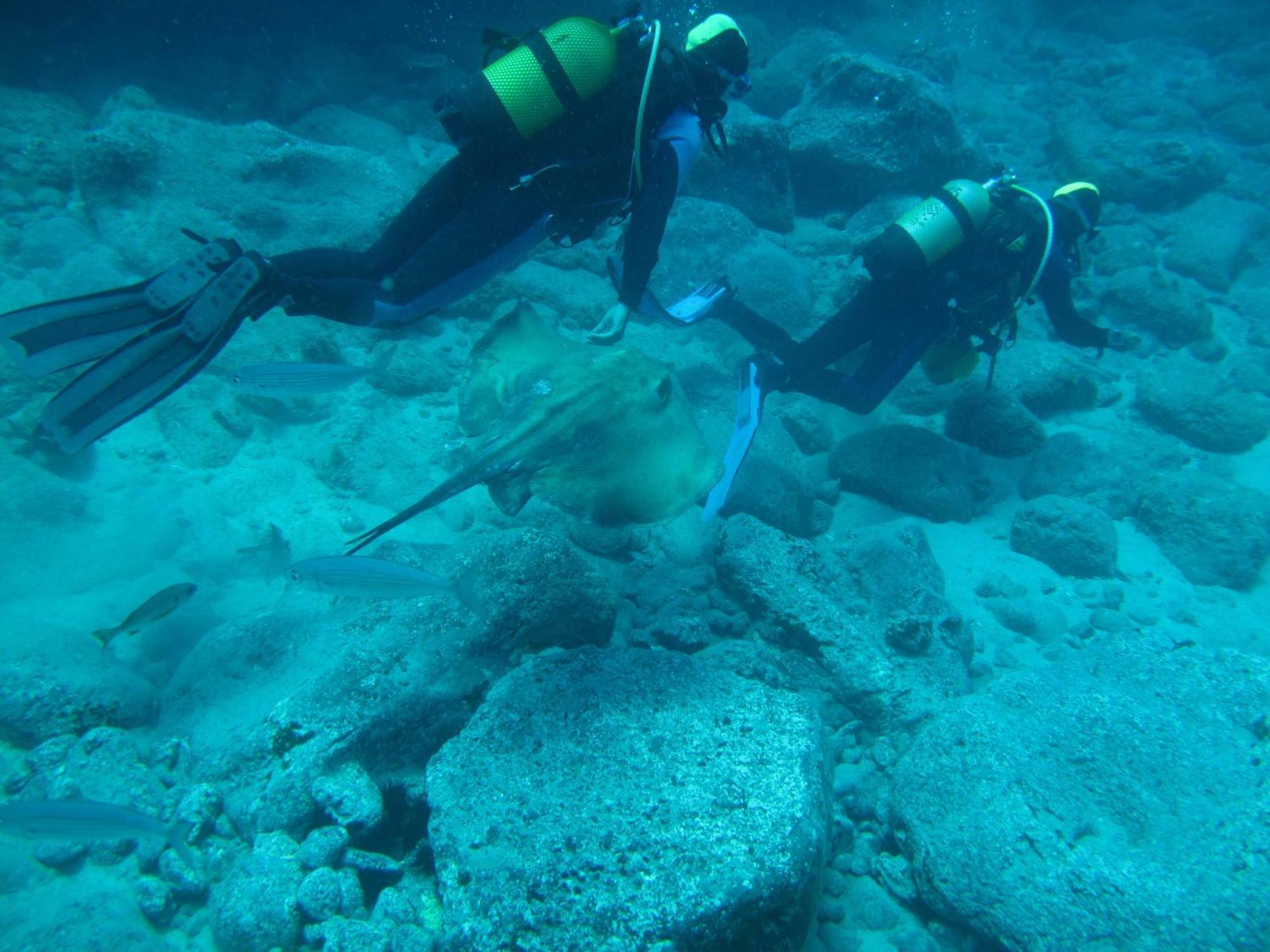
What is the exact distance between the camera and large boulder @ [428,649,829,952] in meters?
2.59

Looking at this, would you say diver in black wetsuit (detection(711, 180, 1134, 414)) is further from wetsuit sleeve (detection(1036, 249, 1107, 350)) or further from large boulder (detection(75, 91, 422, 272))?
large boulder (detection(75, 91, 422, 272))

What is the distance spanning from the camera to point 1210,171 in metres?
11.7

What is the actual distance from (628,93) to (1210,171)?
1401 centimetres

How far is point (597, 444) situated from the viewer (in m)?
4.46

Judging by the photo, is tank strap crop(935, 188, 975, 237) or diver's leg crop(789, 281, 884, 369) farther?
diver's leg crop(789, 281, 884, 369)

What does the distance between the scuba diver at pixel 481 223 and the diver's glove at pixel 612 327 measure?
2 cm

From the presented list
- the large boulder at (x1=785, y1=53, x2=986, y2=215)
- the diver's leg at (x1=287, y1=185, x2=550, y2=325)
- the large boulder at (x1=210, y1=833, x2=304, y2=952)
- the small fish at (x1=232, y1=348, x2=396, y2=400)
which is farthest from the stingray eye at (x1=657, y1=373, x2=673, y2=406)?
the large boulder at (x1=785, y1=53, x2=986, y2=215)

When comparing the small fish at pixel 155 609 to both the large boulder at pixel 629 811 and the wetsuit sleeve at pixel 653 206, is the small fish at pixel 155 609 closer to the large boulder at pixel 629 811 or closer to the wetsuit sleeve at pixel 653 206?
the large boulder at pixel 629 811

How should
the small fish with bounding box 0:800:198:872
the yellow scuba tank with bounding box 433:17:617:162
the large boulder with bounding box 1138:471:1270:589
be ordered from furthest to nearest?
the large boulder with bounding box 1138:471:1270:589, the yellow scuba tank with bounding box 433:17:617:162, the small fish with bounding box 0:800:198:872

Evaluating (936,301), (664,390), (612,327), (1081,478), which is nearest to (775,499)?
(664,390)

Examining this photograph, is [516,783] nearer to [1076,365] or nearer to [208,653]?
[208,653]

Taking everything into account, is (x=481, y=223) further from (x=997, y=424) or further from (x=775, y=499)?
(x=997, y=424)

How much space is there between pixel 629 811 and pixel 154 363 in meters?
3.71

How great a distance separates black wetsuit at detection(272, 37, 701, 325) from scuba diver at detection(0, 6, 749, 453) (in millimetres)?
10
